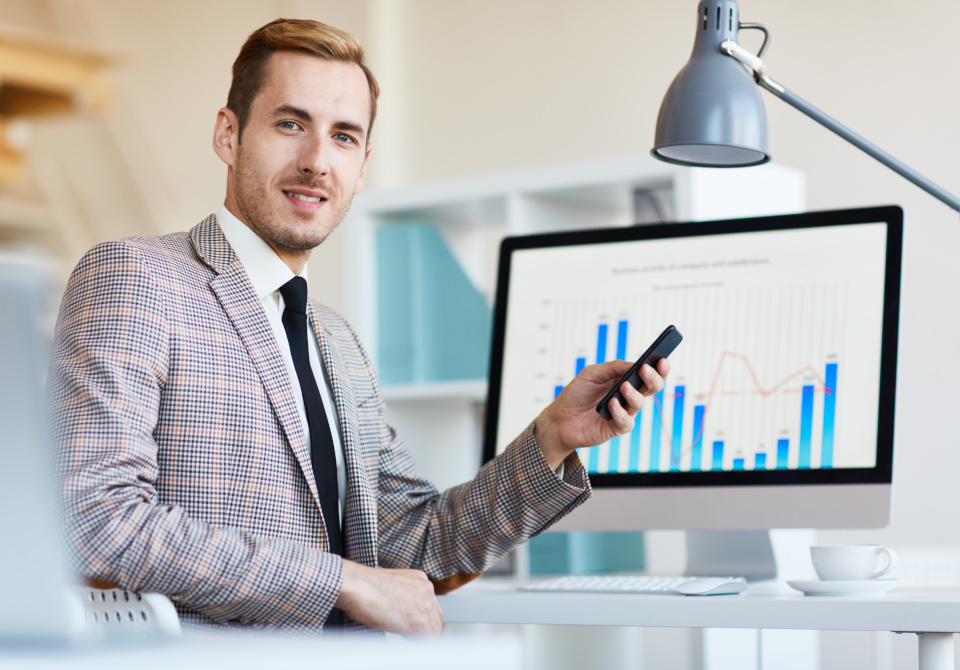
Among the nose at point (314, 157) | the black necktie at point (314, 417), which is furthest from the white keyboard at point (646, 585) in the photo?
the nose at point (314, 157)

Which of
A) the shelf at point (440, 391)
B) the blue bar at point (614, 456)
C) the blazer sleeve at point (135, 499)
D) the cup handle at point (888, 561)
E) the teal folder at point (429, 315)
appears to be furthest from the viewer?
the teal folder at point (429, 315)

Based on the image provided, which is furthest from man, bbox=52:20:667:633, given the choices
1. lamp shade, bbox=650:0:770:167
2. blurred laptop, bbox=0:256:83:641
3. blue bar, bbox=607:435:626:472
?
blurred laptop, bbox=0:256:83:641

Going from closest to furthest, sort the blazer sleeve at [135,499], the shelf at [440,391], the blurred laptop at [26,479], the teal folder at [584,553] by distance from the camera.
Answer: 1. the blurred laptop at [26,479]
2. the blazer sleeve at [135,499]
3. the teal folder at [584,553]
4. the shelf at [440,391]

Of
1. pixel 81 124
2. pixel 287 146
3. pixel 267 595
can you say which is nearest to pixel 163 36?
pixel 81 124

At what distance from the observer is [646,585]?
1.40 metres

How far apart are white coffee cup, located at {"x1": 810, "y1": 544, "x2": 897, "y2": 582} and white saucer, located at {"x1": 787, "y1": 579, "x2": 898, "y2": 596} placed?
2cm

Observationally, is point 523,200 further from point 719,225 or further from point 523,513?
point 523,513

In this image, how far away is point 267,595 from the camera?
1.21 meters

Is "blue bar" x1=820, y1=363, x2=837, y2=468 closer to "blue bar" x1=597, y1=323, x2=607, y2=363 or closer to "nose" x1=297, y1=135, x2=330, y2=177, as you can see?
"blue bar" x1=597, y1=323, x2=607, y2=363

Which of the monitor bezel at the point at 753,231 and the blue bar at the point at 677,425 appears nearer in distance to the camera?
the monitor bezel at the point at 753,231

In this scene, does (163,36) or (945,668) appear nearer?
(945,668)

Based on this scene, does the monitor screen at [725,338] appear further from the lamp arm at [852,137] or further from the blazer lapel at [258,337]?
the blazer lapel at [258,337]

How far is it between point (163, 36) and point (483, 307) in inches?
79.1

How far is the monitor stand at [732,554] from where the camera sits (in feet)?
5.72
